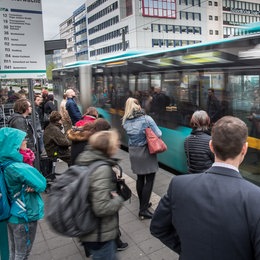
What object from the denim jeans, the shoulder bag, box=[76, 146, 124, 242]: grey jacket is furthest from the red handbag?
the denim jeans

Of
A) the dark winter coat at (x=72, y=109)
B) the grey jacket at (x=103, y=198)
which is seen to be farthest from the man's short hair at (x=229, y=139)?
the dark winter coat at (x=72, y=109)

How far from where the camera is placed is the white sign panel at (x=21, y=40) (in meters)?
4.93

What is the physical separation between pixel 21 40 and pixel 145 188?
3.10 meters

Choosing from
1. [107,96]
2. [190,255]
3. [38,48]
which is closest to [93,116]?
[38,48]

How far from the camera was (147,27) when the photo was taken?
199 feet

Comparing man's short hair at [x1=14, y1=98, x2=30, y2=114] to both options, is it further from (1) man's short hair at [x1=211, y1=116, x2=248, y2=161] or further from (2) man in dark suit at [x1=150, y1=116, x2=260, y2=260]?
(1) man's short hair at [x1=211, y1=116, x2=248, y2=161]

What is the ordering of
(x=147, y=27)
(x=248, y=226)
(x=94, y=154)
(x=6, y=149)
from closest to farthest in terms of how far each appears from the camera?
(x=248, y=226)
(x=94, y=154)
(x=6, y=149)
(x=147, y=27)

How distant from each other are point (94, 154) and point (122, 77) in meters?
7.73

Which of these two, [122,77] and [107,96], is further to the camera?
[107,96]

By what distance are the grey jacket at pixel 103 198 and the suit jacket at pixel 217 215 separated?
0.80 m

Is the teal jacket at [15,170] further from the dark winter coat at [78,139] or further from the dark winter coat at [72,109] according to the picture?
the dark winter coat at [72,109]

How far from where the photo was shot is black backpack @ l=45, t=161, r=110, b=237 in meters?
2.30

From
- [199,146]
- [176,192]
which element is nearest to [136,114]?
[199,146]

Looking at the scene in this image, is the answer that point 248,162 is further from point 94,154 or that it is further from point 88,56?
point 88,56
